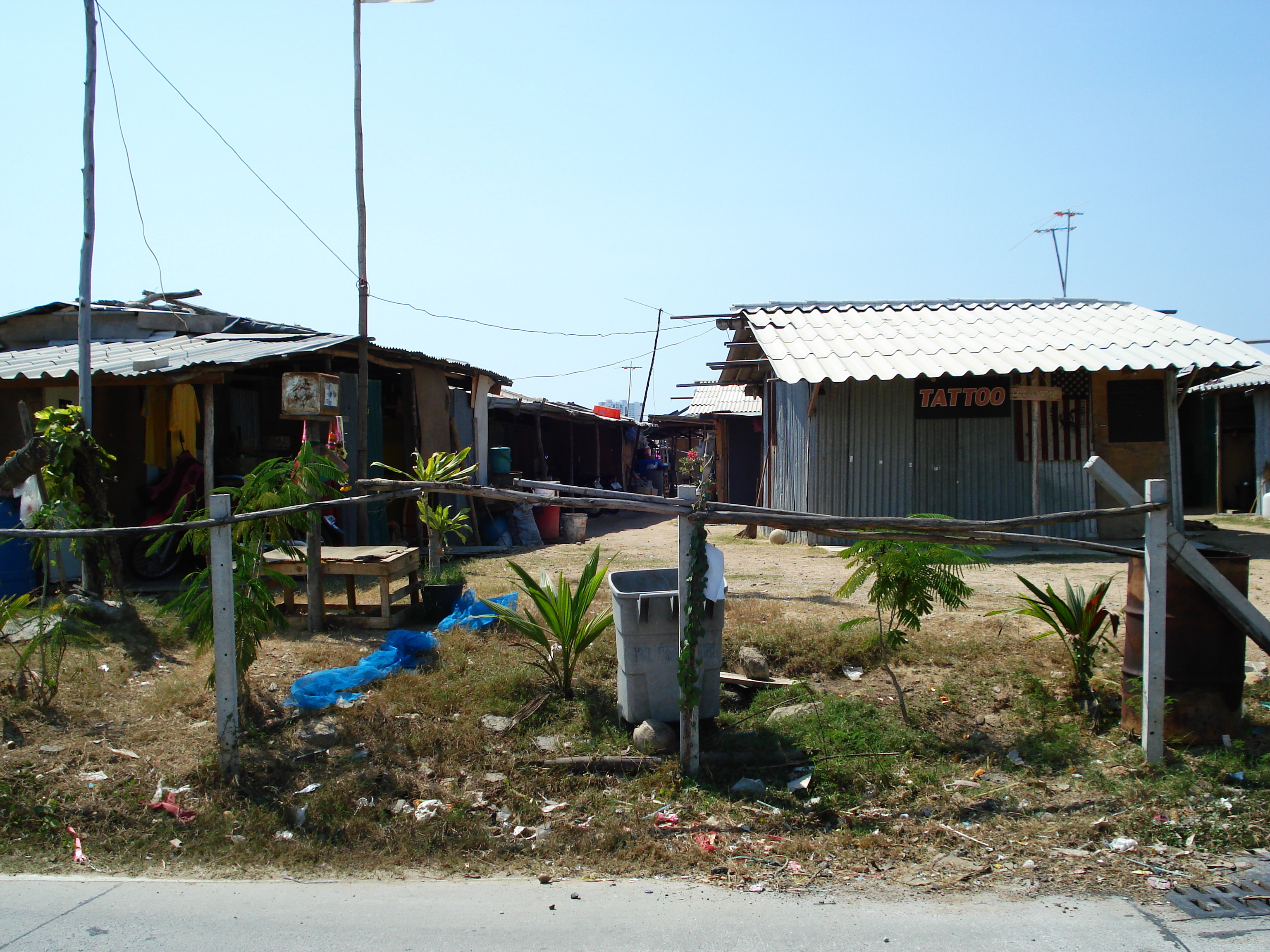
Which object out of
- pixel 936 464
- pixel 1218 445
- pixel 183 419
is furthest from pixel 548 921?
pixel 1218 445

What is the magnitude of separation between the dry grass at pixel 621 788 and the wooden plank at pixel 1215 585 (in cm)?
67

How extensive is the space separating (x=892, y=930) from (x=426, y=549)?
9.63 m

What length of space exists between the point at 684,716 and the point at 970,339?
9.94 m

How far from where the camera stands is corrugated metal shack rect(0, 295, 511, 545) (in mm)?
9297

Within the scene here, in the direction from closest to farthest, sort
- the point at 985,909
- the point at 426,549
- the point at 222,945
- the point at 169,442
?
the point at 222,945 < the point at 985,909 < the point at 169,442 < the point at 426,549

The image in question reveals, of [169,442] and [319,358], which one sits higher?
[319,358]

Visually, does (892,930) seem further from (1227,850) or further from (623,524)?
(623,524)

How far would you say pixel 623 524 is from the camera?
60.5 feet

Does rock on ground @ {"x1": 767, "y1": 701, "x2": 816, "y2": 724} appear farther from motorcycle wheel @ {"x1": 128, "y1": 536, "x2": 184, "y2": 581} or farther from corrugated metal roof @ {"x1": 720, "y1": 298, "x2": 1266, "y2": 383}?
motorcycle wheel @ {"x1": 128, "y1": 536, "x2": 184, "y2": 581}

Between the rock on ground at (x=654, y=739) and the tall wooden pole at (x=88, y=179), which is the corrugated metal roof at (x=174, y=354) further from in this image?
the rock on ground at (x=654, y=739)

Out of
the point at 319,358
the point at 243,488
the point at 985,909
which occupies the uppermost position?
the point at 319,358

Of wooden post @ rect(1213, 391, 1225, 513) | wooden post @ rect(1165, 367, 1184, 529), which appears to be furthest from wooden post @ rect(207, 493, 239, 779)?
wooden post @ rect(1213, 391, 1225, 513)

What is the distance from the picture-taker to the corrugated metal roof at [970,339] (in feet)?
36.4

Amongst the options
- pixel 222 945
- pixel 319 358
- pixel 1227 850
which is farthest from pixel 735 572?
pixel 222 945
